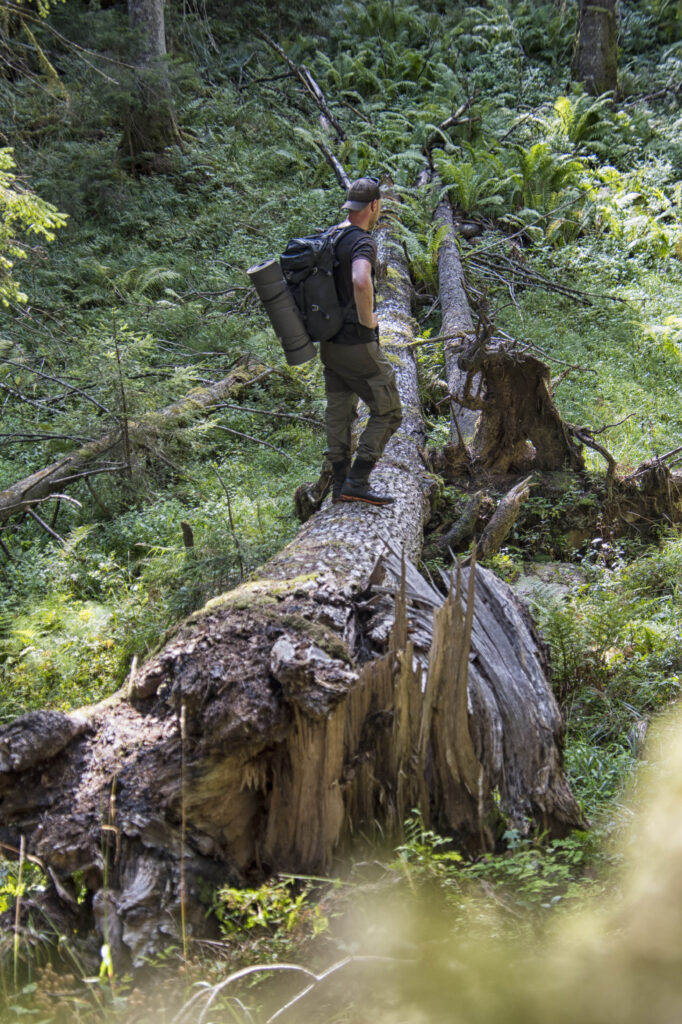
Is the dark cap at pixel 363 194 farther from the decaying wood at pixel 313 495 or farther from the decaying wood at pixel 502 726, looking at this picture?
the decaying wood at pixel 502 726

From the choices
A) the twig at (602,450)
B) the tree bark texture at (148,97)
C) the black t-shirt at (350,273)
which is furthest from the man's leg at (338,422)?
the tree bark texture at (148,97)

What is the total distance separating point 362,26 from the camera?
18969mm

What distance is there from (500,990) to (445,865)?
0.79 metres

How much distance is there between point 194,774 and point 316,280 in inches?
125

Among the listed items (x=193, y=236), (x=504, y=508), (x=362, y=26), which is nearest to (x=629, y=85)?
(x=362, y=26)

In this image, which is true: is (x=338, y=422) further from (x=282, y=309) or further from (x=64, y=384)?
(x=64, y=384)

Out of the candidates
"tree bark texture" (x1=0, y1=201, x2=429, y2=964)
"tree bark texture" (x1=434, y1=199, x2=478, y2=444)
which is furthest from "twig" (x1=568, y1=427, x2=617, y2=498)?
"tree bark texture" (x1=0, y1=201, x2=429, y2=964)

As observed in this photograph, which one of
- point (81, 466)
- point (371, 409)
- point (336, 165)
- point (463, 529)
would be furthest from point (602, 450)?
point (336, 165)

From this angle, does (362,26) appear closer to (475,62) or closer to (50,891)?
(475,62)

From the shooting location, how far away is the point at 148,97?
46.2ft

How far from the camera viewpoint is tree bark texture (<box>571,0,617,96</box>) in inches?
614

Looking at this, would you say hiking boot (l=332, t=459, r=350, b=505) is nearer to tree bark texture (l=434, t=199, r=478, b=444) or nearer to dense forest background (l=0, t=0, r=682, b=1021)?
dense forest background (l=0, t=0, r=682, b=1021)

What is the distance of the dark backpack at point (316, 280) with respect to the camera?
4746 millimetres

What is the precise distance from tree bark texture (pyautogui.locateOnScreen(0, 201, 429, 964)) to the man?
7.56ft
